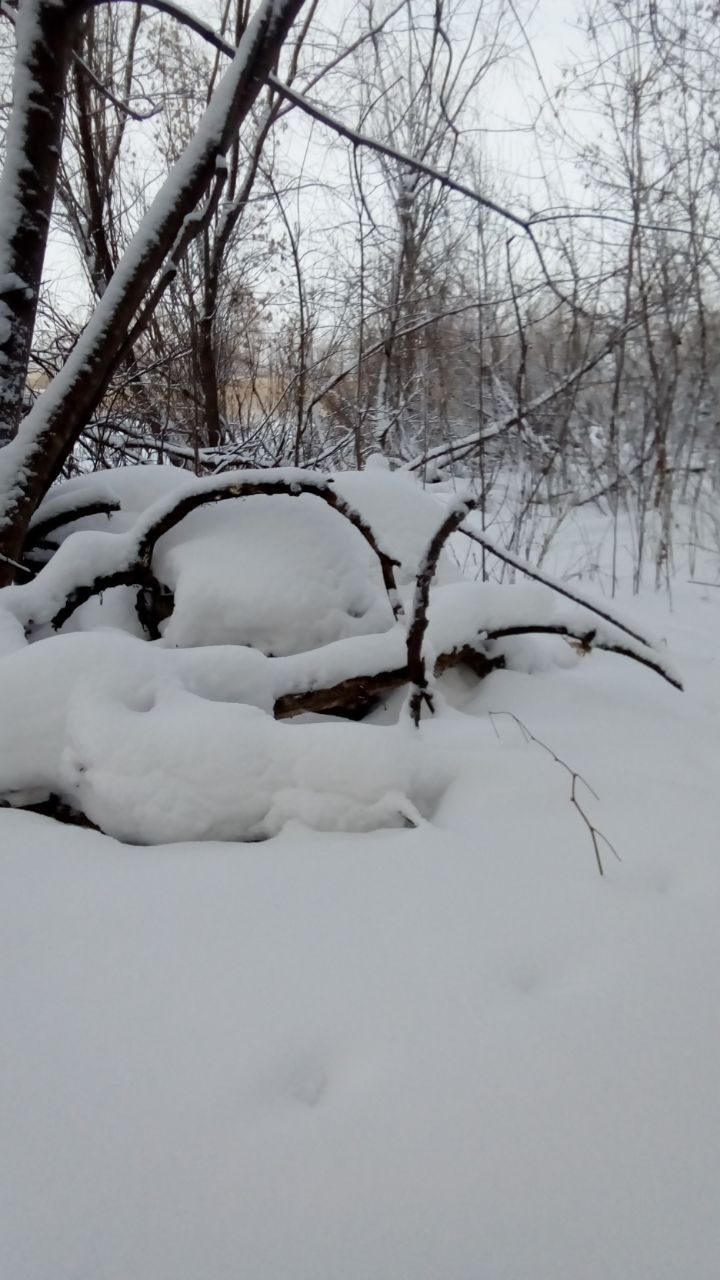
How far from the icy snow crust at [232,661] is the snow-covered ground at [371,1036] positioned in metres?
0.02

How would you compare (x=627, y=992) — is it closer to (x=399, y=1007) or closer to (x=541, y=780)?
(x=399, y=1007)

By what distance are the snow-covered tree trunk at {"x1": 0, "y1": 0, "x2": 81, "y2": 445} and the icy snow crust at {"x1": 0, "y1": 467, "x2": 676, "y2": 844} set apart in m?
0.37

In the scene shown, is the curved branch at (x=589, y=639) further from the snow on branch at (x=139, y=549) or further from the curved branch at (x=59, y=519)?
the curved branch at (x=59, y=519)

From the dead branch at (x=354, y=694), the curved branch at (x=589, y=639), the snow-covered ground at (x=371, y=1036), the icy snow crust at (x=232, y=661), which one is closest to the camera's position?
the snow-covered ground at (x=371, y=1036)

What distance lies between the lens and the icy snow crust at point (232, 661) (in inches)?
41.3

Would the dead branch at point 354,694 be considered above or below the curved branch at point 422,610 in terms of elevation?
below

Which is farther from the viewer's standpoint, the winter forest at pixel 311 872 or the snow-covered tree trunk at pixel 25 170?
the snow-covered tree trunk at pixel 25 170

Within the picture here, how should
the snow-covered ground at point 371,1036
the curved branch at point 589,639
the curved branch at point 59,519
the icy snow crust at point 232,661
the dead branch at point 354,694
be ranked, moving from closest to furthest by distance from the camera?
the snow-covered ground at point 371,1036, the icy snow crust at point 232,661, the dead branch at point 354,694, the curved branch at point 589,639, the curved branch at point 59,519

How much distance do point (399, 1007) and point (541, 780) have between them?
52 cm

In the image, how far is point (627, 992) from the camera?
0.73 m

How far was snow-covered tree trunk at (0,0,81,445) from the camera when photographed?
6.23 ft

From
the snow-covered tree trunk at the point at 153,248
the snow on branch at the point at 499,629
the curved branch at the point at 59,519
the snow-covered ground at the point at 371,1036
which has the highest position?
the snow-covered tree trunk at the point at 153,248

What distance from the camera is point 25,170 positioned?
6.31 feet

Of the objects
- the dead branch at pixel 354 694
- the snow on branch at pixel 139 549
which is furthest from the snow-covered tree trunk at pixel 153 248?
the dead branch at pixel 354 694
